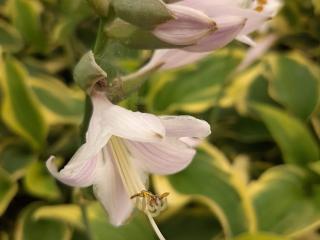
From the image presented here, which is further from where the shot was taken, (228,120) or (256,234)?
(228,120)

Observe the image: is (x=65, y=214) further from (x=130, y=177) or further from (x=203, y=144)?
(x=130, y=177)

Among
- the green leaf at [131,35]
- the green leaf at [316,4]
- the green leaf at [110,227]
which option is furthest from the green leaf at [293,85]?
the green leaf at [131,35]

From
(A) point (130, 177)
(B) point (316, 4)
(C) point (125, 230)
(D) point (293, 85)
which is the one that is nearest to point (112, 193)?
(A) point (130, 177)

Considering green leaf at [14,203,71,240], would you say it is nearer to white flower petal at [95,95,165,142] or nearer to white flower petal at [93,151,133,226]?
white flower petal at [93,151,133,226]

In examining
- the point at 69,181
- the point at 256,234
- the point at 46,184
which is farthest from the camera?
the point at 46,184

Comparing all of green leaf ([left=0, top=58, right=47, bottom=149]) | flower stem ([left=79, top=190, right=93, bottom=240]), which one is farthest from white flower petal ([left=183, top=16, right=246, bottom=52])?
green leaf ([left=0, top=58, right=47, bottom=149])

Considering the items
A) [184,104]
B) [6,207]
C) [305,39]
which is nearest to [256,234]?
[184,104]

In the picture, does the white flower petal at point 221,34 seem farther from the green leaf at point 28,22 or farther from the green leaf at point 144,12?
the green leaf at point 28,22

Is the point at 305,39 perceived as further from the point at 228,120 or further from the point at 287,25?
the point at 228,120
